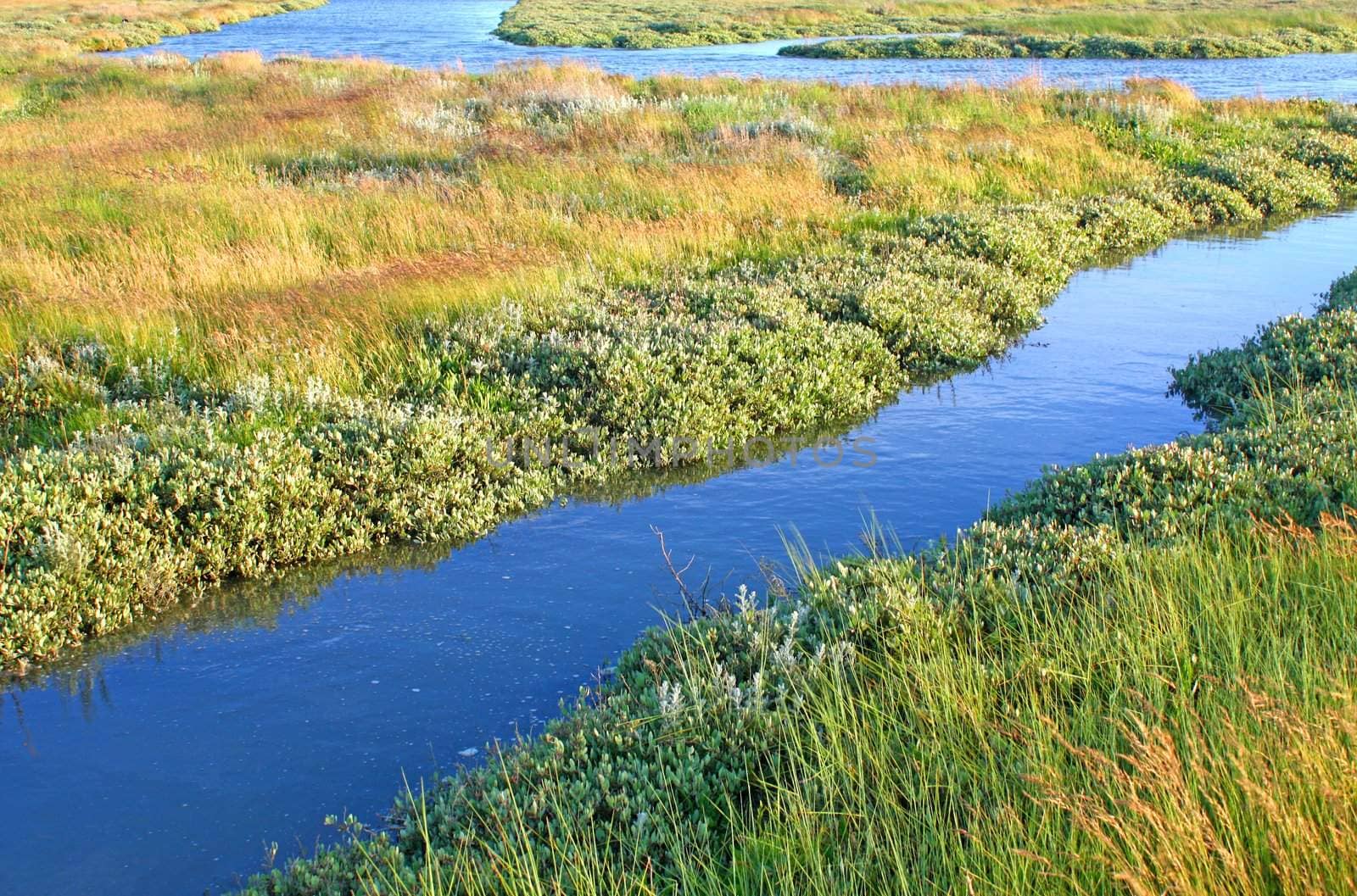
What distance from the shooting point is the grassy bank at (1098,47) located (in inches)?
2074

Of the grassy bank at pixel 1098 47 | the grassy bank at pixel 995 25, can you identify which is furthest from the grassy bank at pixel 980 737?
the grassy bank at pixel 995 25

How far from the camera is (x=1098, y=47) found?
5456 cm

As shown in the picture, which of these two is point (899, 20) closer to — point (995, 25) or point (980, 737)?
point (995, 25)

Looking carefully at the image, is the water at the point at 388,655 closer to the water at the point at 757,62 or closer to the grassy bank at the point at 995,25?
the water at the point at 757,62

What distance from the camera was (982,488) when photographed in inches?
343

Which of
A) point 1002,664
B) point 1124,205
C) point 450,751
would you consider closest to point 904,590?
point 1002,664

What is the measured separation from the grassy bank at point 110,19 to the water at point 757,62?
8.81 feet

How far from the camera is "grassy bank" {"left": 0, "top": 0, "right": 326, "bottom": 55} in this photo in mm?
58531

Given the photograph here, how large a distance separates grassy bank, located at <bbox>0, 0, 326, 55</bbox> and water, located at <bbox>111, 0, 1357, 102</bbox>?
2687mm

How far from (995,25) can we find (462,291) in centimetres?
6430

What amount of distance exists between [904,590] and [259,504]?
4525mm

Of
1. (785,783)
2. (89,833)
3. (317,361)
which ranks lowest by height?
(89,833)

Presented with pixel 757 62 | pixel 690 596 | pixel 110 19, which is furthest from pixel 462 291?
pixel 110 19

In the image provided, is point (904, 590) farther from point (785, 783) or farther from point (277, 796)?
point (277, 796)
